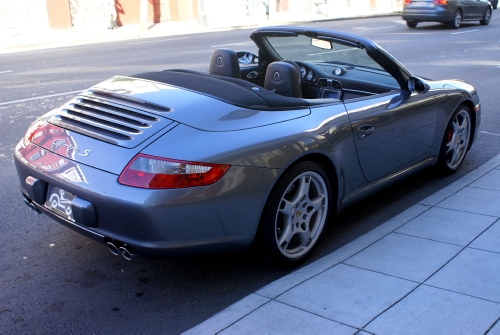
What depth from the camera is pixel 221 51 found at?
4.73m

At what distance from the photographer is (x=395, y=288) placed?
10.6ft

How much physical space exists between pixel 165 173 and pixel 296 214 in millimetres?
985

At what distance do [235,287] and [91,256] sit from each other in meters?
1.06

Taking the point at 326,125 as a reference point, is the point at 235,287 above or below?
below

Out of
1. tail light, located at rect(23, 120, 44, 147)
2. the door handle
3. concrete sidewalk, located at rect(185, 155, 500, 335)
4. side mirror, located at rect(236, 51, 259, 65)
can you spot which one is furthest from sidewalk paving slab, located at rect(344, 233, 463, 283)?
side mirror, located at rect(236, 51, 259, 65)

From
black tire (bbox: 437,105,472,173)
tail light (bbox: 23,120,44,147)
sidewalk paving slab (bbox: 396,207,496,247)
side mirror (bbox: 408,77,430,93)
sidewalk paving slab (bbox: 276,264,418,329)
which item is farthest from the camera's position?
black tire (bbox: 437,105,472,173)

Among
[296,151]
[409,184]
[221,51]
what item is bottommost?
[409,184]

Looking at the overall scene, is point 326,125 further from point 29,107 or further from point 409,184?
point 29,107

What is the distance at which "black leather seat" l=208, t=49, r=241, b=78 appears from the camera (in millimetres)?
4672

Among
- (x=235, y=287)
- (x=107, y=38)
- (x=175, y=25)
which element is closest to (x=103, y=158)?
(x=235, y=287)

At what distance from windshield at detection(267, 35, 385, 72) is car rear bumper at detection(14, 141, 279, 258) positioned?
5.78 feet

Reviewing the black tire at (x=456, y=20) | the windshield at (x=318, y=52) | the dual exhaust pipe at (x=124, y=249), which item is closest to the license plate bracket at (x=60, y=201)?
the dual exhaust pipe at (x=124, y=249)

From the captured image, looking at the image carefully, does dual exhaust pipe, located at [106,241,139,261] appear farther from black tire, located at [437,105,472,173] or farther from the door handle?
black tire, located at [437,105,472,173]

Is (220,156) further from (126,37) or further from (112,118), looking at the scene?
(126,37)
